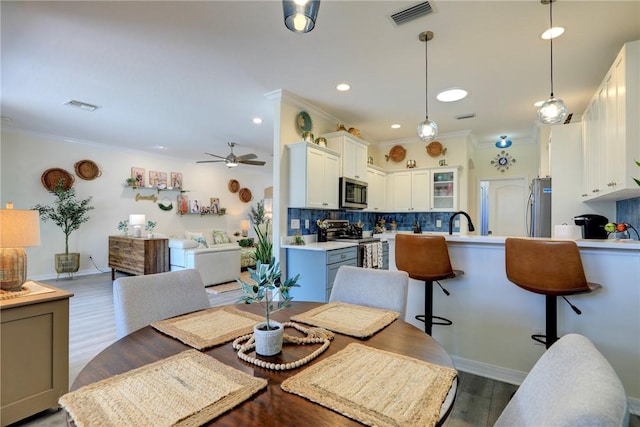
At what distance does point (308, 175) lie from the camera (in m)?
3.82

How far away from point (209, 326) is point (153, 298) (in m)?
0.42

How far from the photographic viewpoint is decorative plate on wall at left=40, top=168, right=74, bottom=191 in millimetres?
5934

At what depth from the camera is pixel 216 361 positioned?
3.41ft

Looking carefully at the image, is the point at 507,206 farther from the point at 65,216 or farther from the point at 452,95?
the point at 65,216

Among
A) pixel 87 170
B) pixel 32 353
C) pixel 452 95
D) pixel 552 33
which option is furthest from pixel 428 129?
pixel 87 170

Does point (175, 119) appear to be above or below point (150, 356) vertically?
above

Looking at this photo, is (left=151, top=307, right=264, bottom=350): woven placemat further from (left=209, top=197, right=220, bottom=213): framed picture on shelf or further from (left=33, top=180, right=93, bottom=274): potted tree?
(left=209, top=197, right=220, bottom=213): framed picture on shelf

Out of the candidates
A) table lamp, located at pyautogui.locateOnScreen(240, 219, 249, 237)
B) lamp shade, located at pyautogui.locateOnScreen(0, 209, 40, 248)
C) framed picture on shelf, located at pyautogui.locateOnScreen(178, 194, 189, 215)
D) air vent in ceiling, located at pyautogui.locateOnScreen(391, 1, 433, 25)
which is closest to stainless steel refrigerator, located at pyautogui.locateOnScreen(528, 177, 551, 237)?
air vent in ceiling, located at pyautogui.locateOnScreen(391, 1, 433, 25)

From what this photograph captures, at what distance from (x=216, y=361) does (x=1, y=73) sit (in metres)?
4.28

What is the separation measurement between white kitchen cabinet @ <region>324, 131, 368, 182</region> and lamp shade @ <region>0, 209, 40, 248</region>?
3409 millimetres

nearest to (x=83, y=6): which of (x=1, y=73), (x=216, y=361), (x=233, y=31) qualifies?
(x=233, y=31)

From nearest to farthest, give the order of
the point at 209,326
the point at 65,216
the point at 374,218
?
1. the point at 209,326
2. the point at 65,216
3. the point at 374,218

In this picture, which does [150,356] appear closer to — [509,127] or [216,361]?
[216,361]

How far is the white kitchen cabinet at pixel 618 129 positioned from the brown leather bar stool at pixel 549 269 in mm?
1001
